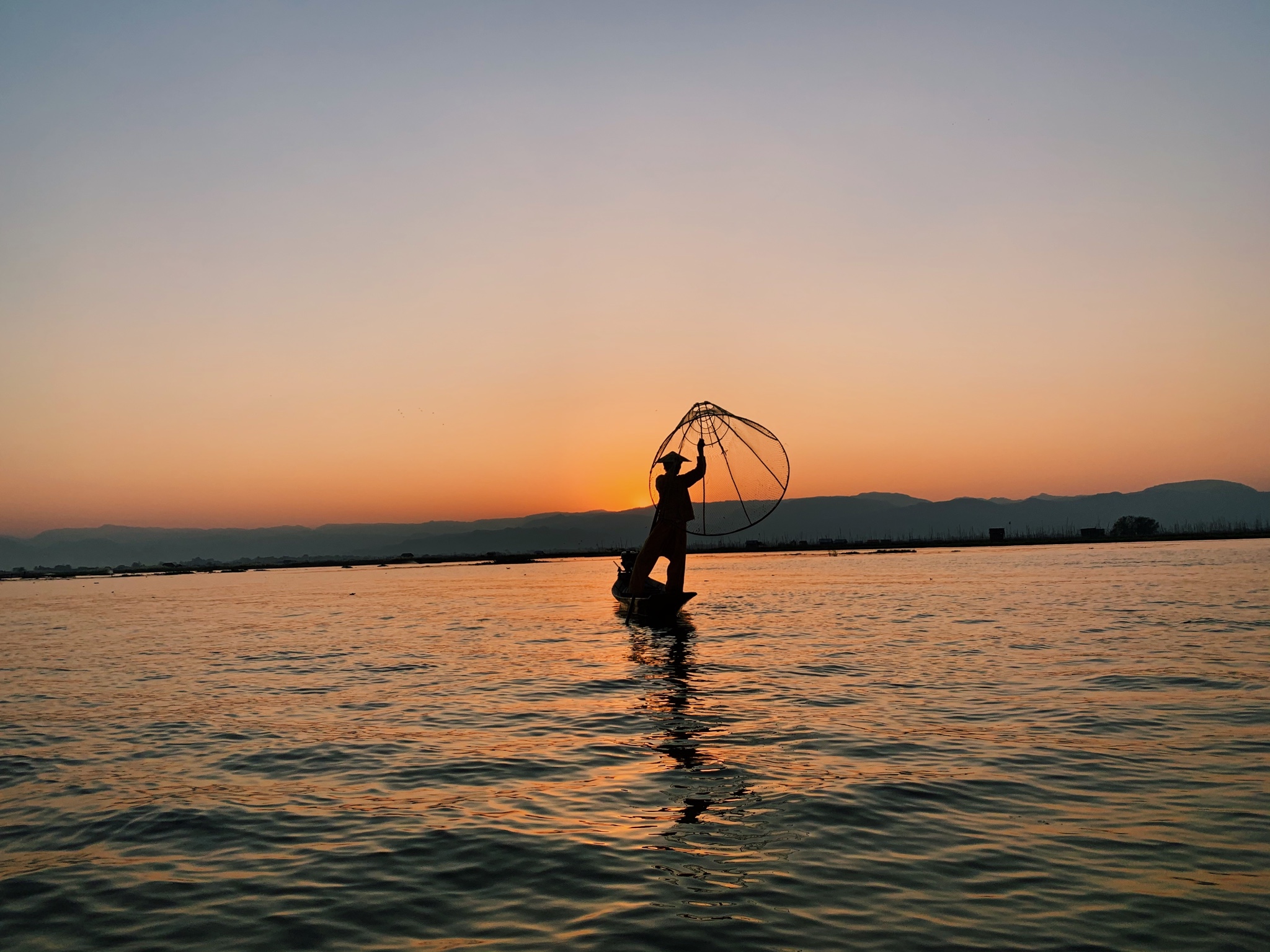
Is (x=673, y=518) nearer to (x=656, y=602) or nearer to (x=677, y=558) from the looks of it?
(x=677, y=558)

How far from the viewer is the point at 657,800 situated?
9273mm

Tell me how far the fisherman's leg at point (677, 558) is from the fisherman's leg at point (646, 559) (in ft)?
1.34

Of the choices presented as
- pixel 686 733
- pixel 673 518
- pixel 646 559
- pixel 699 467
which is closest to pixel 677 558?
pixel 646 559

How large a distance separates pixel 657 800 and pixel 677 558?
21.6 metres

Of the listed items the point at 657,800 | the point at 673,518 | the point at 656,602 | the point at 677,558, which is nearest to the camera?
the point at 657,800

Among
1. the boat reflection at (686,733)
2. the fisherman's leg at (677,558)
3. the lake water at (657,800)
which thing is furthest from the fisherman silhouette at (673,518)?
the lake water at (657,800)

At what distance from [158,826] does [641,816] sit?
526 cm

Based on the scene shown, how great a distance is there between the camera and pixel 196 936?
20.1ft

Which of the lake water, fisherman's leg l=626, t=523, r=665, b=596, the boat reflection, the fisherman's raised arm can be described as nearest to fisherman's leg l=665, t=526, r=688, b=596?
fisherman's leg l=626, t=523, r=665, b=596

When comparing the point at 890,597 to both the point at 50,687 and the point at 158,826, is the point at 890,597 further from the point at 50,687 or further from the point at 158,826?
the point at 158,826

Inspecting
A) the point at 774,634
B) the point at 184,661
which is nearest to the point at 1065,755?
the point at 774,634

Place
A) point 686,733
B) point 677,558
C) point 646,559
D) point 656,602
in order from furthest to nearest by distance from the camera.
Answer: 1. point 656,602
2. point 646,559
3. point 677,558
4. point 686,733

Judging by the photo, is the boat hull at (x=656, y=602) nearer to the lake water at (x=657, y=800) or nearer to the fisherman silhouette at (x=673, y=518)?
the fisherman silhouette at (x=673, y=518)

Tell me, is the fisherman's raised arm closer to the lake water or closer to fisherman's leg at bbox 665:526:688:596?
fisherman's leg at bbox 665:526:688:596
